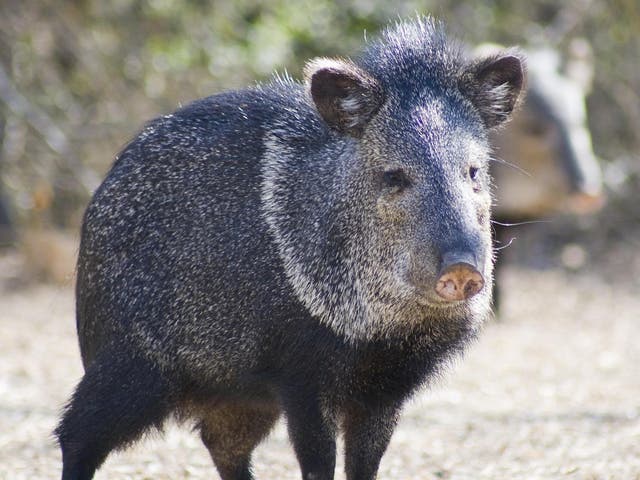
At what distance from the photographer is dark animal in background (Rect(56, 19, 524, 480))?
3.51 meters

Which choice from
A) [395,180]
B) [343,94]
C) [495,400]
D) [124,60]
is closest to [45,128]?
[124,60]

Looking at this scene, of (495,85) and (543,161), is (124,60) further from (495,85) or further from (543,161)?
(495,85)

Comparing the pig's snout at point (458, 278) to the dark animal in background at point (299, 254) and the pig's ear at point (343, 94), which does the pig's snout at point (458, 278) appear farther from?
the pig's ear at point (343, 94)

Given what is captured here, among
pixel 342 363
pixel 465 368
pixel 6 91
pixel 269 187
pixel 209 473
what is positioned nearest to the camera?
pixel 342 363

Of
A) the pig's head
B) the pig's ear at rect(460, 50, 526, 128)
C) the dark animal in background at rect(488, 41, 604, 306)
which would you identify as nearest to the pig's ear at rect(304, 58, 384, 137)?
the pig's head

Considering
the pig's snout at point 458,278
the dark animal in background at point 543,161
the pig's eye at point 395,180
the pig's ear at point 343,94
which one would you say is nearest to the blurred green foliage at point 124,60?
the dark animal in background at point 543,161

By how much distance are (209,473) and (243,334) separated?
117 cm

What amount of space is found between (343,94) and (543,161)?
4.74m

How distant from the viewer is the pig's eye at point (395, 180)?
3.54 meters

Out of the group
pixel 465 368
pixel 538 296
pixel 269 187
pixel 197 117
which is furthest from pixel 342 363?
pixel 538 296

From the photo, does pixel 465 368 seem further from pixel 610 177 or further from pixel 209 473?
pixel 610 177

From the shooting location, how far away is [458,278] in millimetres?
3135

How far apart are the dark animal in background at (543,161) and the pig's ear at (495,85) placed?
3.90m

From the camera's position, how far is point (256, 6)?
10.8 metres
